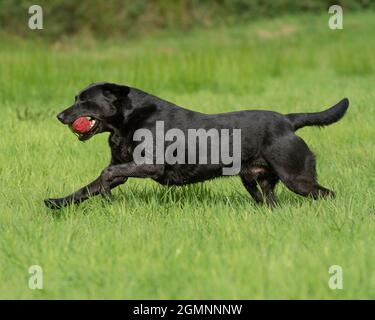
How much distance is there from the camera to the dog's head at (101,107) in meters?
5.67

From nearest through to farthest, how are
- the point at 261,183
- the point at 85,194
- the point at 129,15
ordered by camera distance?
the point at 85,194, the point at 261,183, the point at 129,15

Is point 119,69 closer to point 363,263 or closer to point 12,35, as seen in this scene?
point 363,263

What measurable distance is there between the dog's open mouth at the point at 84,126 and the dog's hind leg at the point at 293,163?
124 centimetres

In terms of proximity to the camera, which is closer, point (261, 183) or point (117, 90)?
point (117, 90)

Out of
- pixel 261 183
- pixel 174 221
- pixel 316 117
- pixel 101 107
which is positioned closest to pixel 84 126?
pixel 101 107

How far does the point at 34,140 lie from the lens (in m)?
8.19

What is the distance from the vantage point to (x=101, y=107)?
5.68m

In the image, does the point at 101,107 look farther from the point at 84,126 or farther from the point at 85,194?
the point at 85,194

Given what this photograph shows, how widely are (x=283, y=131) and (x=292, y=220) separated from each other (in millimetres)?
810

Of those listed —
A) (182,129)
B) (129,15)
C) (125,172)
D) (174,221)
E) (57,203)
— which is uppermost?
(129,15)

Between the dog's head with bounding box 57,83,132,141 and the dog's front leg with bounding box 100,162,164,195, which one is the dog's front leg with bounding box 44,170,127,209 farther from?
the dog's head with bounding box 57,83,132,141

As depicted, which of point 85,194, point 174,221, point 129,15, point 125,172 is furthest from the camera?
point 129,15

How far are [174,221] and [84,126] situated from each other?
99cm

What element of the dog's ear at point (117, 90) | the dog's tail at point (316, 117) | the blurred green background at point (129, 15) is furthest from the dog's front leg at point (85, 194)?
the blurred green background at point (129, 15)
